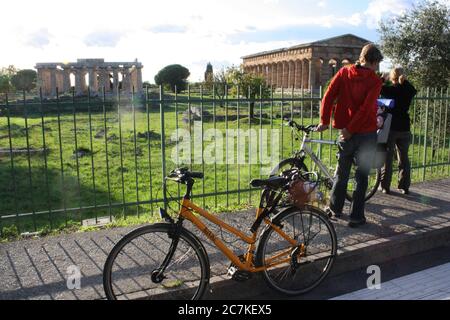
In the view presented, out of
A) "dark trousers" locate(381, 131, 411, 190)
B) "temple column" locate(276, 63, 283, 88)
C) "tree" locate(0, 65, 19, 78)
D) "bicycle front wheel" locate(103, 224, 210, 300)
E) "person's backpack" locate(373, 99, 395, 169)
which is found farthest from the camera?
"temple column" locate(276, 63, 283, 88)

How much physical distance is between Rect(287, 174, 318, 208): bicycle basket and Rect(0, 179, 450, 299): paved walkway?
960mm

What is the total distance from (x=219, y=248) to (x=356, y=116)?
2.27 metres

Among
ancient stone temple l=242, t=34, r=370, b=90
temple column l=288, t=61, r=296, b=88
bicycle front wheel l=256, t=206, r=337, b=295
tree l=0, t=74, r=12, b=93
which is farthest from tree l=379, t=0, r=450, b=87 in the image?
temple column l=288, t=61, r=296, b=88

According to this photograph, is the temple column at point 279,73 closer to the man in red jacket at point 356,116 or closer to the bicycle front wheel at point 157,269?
the man in red jacket at point 356,116

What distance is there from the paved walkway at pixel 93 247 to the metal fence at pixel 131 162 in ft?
1.56

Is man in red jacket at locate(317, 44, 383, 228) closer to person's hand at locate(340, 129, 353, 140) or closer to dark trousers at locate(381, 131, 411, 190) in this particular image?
person's hand at locate(340, 129, 353, 140)

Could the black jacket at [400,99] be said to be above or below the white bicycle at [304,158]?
above

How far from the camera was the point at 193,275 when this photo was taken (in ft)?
12.4

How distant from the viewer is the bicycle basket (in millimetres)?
3787

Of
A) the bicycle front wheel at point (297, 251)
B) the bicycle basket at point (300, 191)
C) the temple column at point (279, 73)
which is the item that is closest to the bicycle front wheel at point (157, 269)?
the bicycle front wheel at point (297, 251)

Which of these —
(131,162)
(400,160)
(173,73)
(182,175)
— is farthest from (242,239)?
(173,73)

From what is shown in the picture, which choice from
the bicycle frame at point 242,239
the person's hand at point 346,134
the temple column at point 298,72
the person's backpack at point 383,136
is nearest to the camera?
the bicycle frame at point 242,239

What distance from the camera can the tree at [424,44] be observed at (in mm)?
12914
